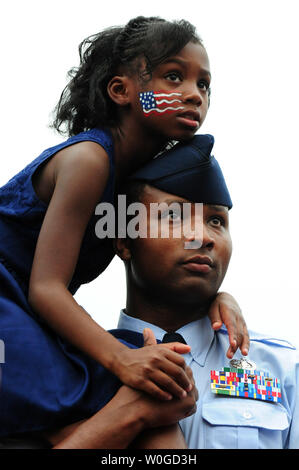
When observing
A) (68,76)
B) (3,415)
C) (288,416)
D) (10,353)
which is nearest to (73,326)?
(10,353)

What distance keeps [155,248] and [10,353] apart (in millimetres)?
720

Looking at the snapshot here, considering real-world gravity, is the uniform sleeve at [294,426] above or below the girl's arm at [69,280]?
below

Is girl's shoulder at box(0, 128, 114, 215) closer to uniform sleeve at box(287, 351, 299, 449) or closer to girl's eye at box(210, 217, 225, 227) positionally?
girl's eye at box(210, 217, 225, 227)

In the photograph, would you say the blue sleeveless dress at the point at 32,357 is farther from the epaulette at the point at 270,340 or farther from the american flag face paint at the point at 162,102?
the epaulette at the point at 270,340

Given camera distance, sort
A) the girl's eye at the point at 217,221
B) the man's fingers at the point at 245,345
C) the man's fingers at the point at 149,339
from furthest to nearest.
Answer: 1. the girl's eye at the point at 217,221
2. the man's fingers at the point at 245,345
3. the man's fingers at the point at 149,339

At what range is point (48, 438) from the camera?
1901 millimetres

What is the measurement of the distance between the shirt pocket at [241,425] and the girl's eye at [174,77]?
1.23 m

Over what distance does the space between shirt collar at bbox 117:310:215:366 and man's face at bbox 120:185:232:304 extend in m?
0.13

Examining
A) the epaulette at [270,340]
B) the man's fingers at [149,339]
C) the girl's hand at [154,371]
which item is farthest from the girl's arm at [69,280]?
the epaulette at [270,340]

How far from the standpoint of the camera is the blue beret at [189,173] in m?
2.38

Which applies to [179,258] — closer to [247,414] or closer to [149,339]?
[149,339]

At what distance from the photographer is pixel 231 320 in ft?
7.57

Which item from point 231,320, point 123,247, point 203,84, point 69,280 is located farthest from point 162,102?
point 231,320

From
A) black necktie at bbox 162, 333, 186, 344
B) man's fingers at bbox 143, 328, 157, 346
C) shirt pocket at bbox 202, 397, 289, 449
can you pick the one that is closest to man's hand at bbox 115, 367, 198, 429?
man's fingers at bbox 143, 328, 157, 346
